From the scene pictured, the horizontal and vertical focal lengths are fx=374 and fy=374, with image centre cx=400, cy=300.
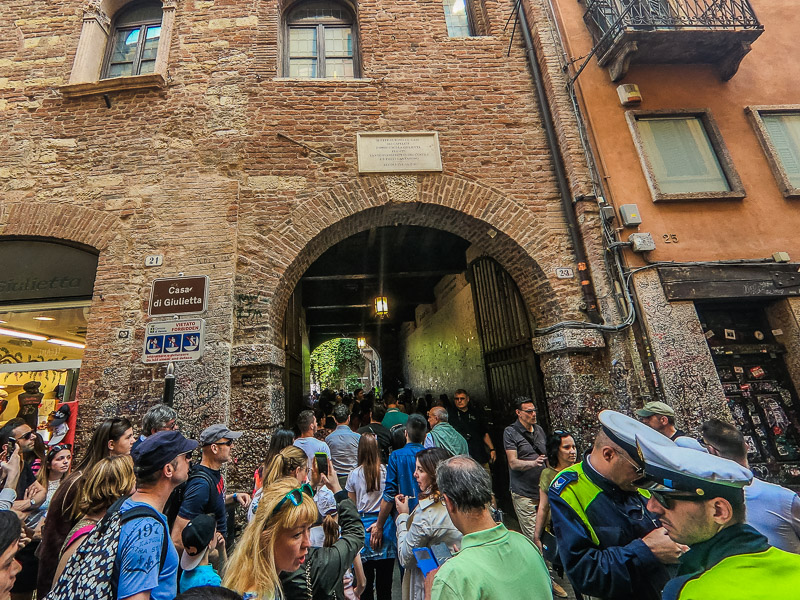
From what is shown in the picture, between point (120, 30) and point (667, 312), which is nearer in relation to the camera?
point (667, 312)

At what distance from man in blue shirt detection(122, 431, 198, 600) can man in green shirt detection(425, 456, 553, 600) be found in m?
1.15

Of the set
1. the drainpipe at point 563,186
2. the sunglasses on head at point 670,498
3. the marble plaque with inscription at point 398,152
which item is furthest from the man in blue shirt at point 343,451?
the marble plaque with inscription at point 398,152

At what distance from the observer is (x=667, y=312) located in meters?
4.95

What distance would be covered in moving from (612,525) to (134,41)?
9.48 m

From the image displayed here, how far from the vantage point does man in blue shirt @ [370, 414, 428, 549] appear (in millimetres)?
3043

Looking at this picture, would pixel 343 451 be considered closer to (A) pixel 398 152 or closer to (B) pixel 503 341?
(B) pixel 503 341

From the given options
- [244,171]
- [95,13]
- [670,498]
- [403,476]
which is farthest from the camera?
[95,13]

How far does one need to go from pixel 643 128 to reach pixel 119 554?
7.71 meters

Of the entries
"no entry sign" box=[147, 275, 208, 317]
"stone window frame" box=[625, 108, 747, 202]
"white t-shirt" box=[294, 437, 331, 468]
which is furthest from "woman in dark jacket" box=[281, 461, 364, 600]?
"stone window frame" box=[625, 108, 747, 202]

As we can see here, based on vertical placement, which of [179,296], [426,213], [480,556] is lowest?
[480,556]

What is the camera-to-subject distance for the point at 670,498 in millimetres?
1366

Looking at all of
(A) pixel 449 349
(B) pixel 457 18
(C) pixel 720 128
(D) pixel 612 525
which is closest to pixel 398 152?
(B) pixel 457 18

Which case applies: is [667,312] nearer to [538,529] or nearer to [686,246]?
[686,246]

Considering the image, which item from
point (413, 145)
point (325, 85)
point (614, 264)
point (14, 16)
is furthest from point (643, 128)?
point (14, 16)
